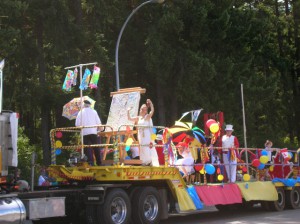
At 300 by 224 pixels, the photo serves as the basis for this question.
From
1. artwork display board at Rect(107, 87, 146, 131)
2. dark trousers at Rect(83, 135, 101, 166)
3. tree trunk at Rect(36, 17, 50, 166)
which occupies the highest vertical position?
tree trunk at Rect(36, 17, 50, 166)

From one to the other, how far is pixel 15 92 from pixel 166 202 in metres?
20.0

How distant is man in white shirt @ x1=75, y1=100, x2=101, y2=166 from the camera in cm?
1373

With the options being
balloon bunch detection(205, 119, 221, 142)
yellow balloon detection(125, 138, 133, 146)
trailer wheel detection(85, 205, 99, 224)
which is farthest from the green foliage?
trailer wheel detection(85, 205, 99, 224)

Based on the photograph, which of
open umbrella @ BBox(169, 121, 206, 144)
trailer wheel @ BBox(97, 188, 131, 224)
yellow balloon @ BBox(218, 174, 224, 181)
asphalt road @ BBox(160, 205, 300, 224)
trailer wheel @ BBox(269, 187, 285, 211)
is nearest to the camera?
trailer wheel @ BBox(97, 188, 131, 224)

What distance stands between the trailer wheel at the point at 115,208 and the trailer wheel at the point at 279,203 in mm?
6972

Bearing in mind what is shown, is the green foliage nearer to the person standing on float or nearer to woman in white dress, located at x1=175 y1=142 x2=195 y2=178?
the person standing on float

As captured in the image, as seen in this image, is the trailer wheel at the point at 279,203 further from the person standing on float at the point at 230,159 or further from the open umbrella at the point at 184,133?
the open umbrella at the point at 184,133

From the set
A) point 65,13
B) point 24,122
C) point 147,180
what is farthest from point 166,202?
point 24,122

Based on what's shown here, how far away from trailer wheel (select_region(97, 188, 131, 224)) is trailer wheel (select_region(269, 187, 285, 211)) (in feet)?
22.9

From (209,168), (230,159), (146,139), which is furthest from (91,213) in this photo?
(230,159)

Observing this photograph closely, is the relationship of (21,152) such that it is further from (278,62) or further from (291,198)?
(278,62)

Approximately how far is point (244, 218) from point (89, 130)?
5.38 metres

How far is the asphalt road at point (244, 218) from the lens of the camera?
14.7 m

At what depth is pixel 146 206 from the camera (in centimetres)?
1325
